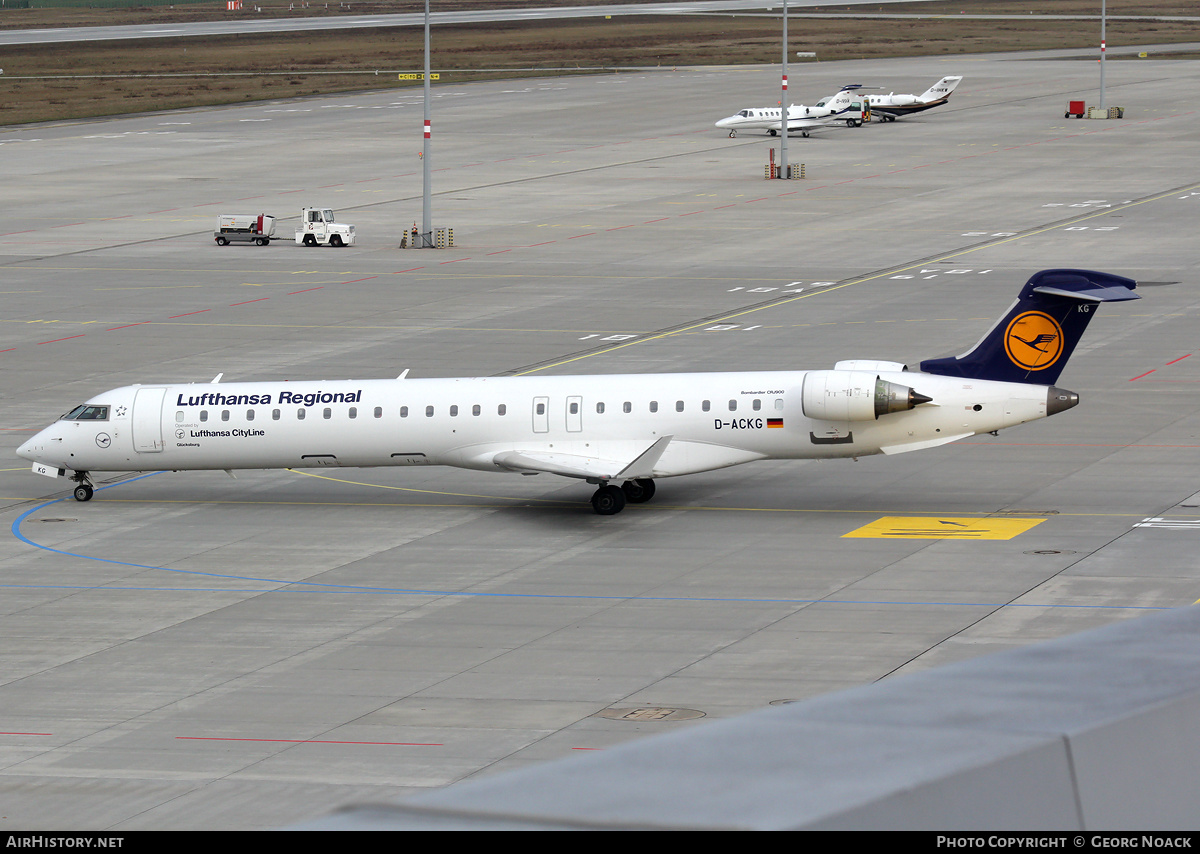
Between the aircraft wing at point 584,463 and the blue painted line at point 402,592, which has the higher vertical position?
the aircraft wing at point 584,463

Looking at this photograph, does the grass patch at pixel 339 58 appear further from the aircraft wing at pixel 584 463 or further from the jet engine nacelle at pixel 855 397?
the jet engine nacelle at pixel 855 397

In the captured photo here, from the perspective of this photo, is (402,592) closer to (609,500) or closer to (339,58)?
(609,500)

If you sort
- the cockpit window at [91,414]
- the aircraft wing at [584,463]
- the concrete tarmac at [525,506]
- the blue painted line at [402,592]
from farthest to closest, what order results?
the cockpit window at [91,414] → the aircraft wing at [584,463] → the blue painted line at [402,592] → the concrete tarmac at [525,506]

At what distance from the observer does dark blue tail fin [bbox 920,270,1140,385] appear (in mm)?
34656

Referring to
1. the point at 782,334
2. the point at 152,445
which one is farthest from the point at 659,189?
the point at 152,445

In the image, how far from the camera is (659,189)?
91.9m

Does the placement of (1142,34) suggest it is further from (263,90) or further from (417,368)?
(417,368)

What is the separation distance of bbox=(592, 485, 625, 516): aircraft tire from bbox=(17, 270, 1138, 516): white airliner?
4 centimetres

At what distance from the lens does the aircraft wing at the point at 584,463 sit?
114ft

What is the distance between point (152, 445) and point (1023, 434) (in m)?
21.2

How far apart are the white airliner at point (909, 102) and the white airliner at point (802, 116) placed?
4.03 meters

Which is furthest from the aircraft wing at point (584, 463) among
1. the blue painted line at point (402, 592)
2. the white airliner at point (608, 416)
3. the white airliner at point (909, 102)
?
the white airliner at point (909, 102)

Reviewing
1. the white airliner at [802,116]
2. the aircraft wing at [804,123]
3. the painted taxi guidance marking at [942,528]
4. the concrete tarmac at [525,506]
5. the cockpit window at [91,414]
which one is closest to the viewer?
the concrete tarmac at [525,506]

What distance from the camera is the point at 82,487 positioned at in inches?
1535
